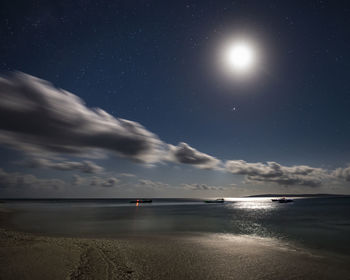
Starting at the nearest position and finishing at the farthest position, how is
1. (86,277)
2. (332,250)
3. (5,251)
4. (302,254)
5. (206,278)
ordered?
(86,277), (206,278), (5,251), (302,254), (332,250)

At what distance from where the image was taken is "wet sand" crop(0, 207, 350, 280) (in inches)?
501

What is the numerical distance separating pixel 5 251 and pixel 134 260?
34.2 feet

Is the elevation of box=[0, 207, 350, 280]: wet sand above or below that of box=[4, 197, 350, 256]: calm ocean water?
above

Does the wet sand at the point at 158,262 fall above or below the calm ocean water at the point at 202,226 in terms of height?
above

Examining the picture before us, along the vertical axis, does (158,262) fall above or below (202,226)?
above

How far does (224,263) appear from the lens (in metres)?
16.0

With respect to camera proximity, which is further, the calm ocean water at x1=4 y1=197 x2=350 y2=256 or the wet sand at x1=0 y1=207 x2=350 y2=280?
the calm ocean water at x1=4 y1=197 x2=350 y2=256

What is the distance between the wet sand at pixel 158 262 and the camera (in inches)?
501

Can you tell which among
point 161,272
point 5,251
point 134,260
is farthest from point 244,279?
point 5,251

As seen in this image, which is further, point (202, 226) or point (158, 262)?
point (202, 226)

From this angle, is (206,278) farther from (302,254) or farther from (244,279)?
(302,254)

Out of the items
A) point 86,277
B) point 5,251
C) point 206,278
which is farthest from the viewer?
point 5,251

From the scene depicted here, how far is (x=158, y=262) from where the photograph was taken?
52.0 feet

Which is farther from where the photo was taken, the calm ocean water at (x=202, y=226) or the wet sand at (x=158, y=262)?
the calm ocean water at (x=202, y=226)
